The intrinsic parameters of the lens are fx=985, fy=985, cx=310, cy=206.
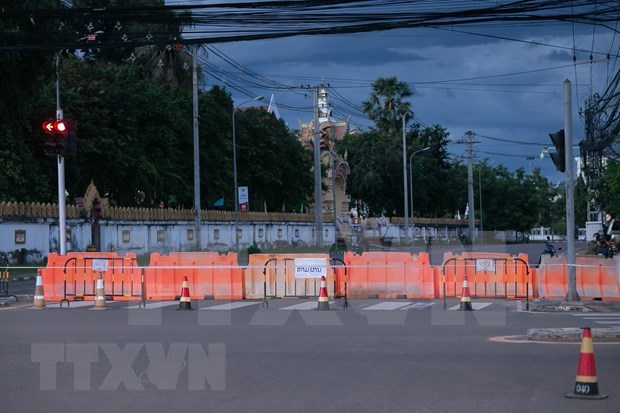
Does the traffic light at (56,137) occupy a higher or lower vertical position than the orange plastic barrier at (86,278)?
higher

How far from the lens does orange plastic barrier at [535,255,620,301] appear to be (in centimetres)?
2380

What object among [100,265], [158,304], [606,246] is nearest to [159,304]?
[158,304]

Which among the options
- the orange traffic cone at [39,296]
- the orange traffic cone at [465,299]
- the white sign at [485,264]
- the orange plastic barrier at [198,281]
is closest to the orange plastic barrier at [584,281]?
the white sign at [485,264]

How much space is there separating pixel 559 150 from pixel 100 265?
1095 centimetres

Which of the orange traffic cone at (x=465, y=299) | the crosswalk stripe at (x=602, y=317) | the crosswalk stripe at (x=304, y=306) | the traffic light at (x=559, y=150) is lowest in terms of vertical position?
the crosswalk stripe at (x=602, y=317)

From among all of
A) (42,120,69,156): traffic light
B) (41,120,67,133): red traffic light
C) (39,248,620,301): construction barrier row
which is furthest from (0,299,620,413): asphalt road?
(41,120,67,133): red traffic light

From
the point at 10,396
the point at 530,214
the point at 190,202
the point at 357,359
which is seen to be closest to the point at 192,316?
the point at 357,359

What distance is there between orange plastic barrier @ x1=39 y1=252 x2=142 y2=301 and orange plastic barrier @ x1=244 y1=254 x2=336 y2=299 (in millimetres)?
2774

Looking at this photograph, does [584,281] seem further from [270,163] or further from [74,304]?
[270,163]

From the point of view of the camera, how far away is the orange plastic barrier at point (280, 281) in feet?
80.1

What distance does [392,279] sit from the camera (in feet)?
80.3

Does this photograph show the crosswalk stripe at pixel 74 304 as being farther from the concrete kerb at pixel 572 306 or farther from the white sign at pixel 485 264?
the concrete kerb at pixel 572 306

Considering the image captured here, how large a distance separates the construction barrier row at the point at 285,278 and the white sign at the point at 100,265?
0.57 m

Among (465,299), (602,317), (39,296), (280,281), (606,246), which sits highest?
(606,246)
